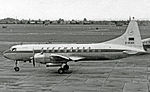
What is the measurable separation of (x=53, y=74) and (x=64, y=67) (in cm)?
149

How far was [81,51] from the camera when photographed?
32844 millimetres

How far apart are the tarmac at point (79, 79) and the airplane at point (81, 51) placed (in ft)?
5.14

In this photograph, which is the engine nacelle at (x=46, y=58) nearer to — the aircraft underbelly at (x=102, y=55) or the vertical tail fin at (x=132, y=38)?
the aircraft underbelly at (x=102, y=55)

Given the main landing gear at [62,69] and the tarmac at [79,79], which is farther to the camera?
the main landing gear at [62,69]

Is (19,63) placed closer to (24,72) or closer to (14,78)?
(24,72)

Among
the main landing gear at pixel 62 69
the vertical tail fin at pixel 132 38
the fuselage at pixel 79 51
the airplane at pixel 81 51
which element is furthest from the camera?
the vertical tail fin at pixel 132 38

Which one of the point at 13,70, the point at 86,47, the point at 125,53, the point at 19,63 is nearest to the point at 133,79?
the point at 125,53

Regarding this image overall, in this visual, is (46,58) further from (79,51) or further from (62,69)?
(79,51)

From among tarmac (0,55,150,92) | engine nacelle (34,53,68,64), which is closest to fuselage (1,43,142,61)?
engine nacelle (34,53,68,64)

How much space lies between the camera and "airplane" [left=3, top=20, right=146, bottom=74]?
104 feet

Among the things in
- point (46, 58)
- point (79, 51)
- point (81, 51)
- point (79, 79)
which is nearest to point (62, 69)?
point (46, 58)

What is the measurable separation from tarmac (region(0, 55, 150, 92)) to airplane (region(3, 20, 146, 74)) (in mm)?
1567

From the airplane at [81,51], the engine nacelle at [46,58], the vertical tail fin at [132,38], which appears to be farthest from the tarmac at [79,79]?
the vertical tail fin at [132,38]

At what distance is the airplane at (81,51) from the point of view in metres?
31.8
